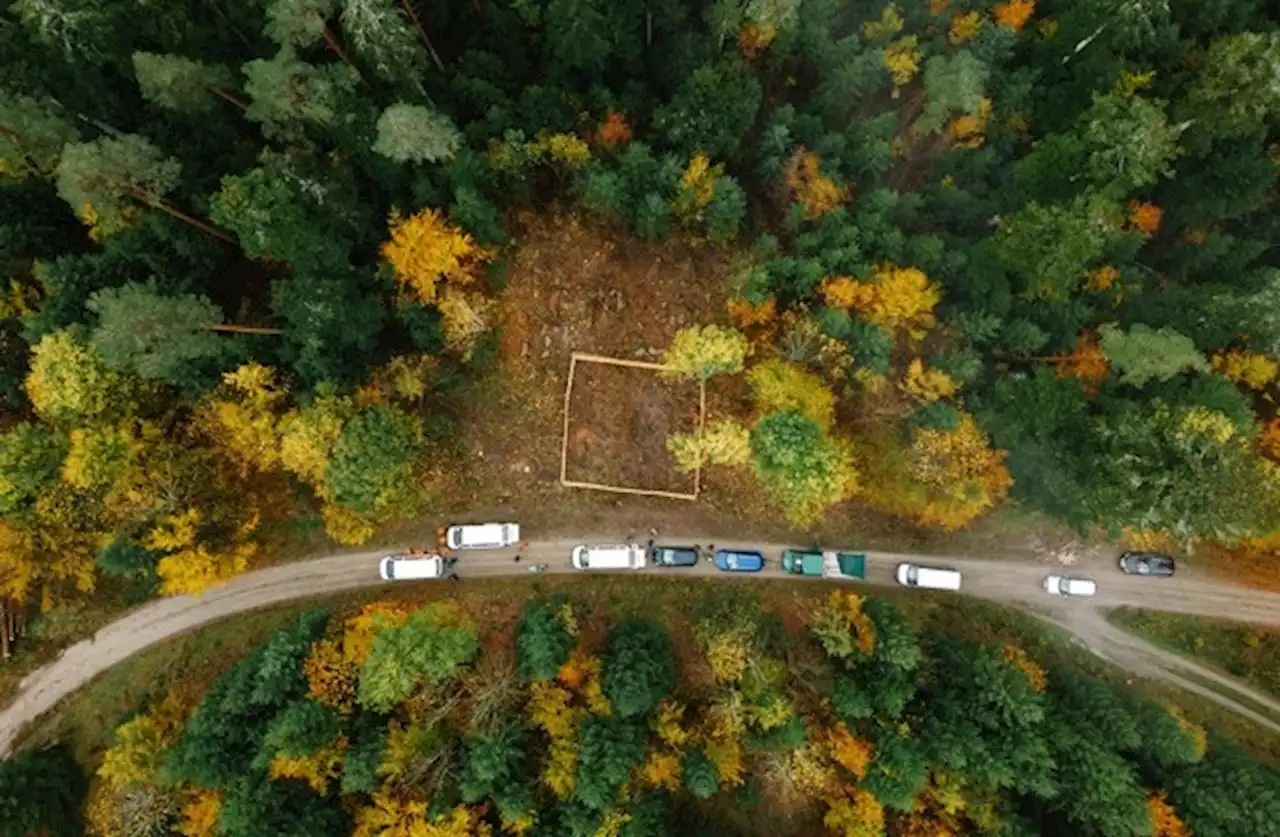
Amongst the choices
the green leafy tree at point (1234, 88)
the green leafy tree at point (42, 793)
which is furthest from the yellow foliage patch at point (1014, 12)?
the green leafy tree at point (42, 793)

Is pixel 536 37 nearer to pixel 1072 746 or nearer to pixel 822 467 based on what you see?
pixel 822 467

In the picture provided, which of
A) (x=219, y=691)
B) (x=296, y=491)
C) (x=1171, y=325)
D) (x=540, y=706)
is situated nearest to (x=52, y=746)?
(x=219, y=691)

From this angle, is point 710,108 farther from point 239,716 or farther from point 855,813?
point 239,716

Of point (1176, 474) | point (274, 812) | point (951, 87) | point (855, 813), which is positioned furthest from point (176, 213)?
point (1176, 474)

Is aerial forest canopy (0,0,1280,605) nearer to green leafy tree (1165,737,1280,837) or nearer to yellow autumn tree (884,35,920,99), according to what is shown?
yellow autumn tree (884,35,920,99)

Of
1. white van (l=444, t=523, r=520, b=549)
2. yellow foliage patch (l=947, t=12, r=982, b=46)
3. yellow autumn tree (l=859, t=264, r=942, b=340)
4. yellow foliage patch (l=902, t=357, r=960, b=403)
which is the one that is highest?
A: yellow foliage patch (l=947, t=12, r=982, b=46)

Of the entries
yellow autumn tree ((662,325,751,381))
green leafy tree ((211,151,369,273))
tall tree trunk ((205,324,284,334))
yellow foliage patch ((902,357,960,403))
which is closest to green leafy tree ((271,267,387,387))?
tall tree trunk ((205,324,284,334))
